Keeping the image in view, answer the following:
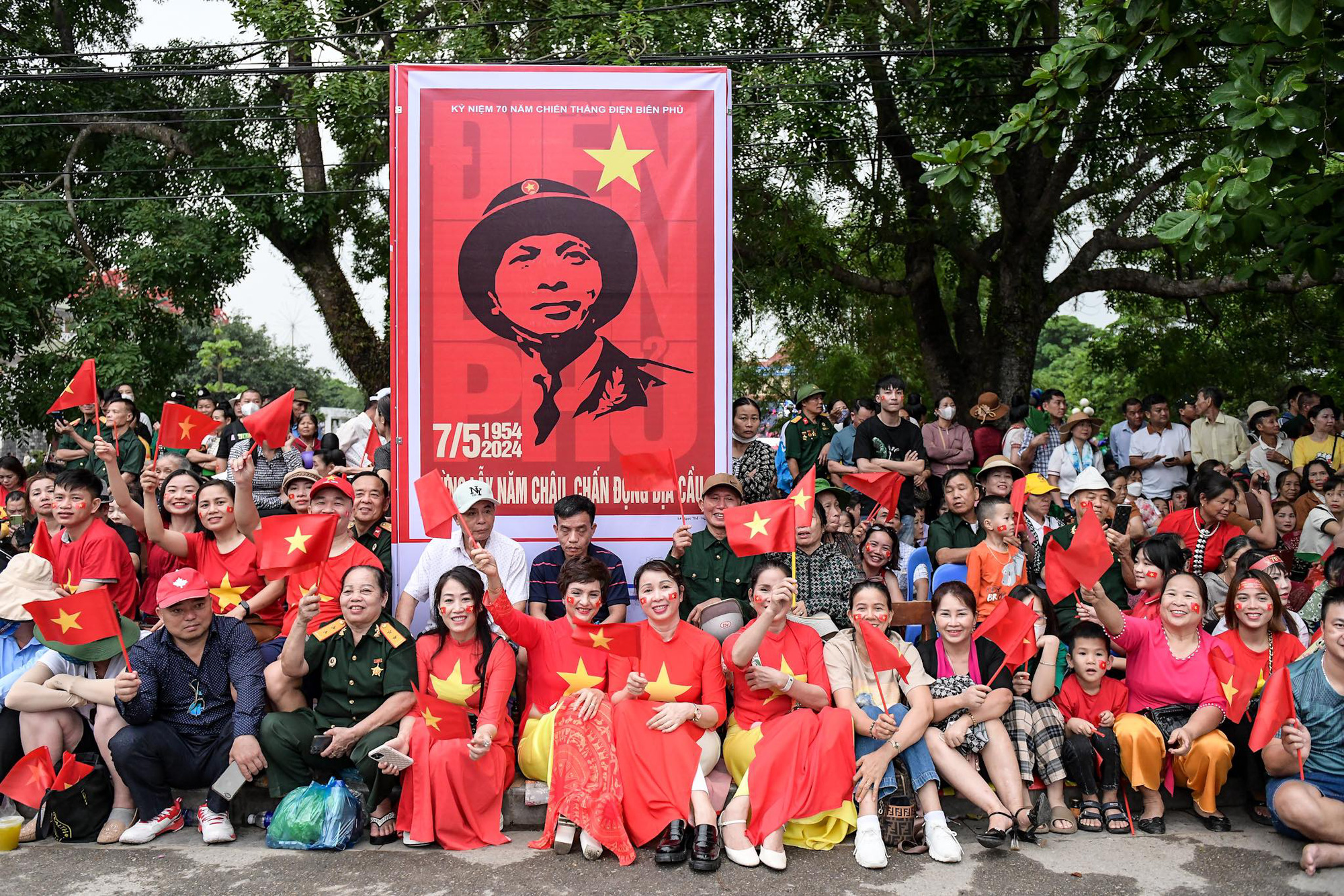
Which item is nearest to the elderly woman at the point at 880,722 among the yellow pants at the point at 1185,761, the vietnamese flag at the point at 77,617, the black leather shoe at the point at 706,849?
the black leather shoe at the point at 706,849

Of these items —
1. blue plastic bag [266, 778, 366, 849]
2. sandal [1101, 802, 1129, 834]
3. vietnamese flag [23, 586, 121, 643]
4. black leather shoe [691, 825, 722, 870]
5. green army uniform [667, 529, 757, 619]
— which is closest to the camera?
black leather shoe [691, 825, 722, 870]

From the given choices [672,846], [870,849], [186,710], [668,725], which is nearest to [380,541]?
[186,710]

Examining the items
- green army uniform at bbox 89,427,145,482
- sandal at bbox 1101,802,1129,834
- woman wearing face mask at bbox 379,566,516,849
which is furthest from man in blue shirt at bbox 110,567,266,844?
green army uniform at bbox 89,427,145,482

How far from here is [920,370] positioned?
1825cm

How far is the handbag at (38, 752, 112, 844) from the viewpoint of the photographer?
16.8 feet

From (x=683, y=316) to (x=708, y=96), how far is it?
4.30 feet

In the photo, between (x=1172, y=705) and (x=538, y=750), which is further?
(x=1172, y=705)

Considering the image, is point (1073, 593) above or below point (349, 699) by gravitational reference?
above

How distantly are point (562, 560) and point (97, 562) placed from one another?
252 cm

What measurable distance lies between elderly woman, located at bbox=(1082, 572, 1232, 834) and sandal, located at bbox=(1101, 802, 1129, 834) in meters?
0.10

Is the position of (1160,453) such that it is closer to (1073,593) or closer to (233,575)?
(1073,593)

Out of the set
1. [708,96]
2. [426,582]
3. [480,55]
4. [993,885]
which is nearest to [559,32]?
[480,55]

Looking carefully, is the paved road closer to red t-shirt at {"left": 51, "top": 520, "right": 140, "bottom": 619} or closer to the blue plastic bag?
the blue plastic bag

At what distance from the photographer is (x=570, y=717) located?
16.9 feet
